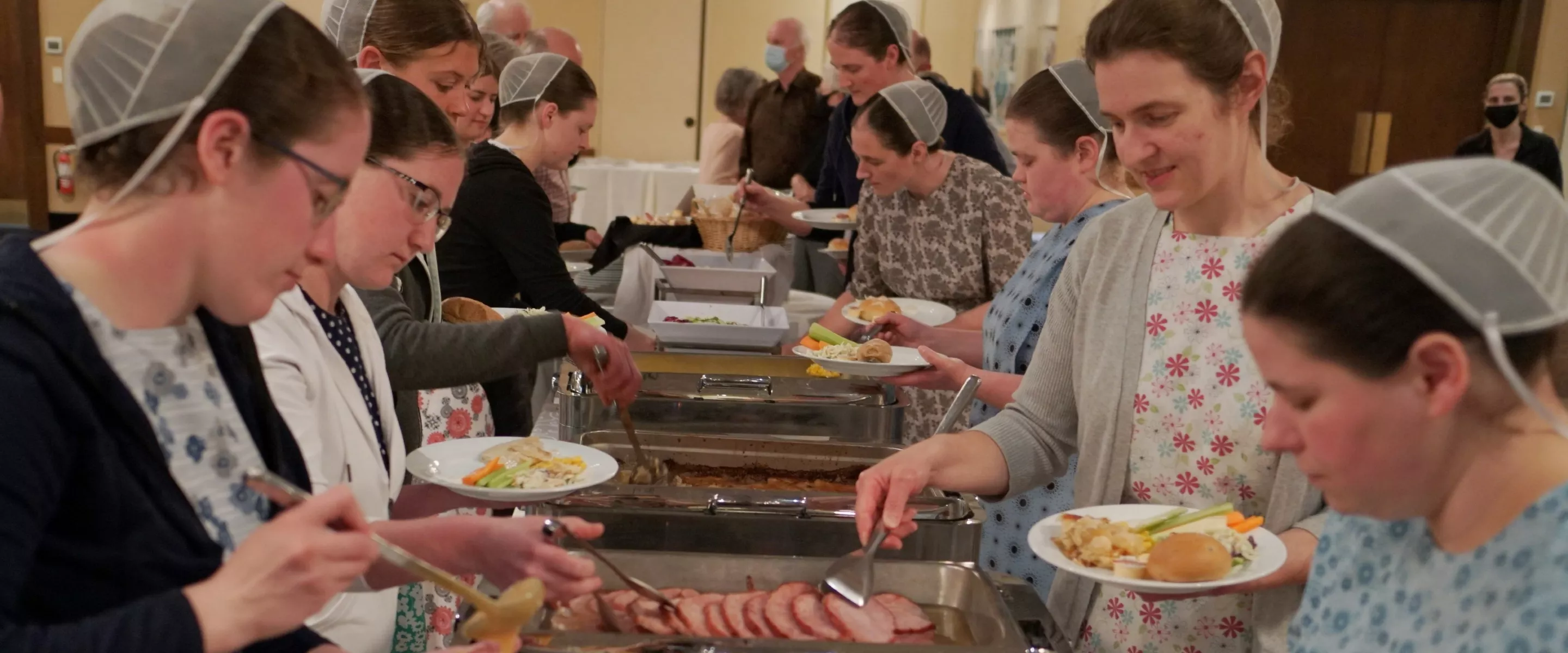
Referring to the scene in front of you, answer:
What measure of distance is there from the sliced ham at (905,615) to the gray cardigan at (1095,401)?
171 millimetres

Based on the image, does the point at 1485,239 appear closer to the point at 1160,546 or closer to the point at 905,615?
the point at 1160,546

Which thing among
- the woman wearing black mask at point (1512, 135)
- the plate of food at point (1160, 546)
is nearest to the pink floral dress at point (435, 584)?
the plate of food at point (1160, 546)

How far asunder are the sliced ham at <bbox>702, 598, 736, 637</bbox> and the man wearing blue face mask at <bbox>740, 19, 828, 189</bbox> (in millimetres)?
4640

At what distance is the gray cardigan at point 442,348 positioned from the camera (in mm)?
1715

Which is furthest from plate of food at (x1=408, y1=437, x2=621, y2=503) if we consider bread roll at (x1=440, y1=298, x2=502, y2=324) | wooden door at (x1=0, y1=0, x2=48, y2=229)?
wooden door at (x1=0, y1=0, x2=48, y2=229)

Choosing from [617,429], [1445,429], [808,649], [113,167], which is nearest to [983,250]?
[617,429]

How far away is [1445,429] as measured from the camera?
0.86 m

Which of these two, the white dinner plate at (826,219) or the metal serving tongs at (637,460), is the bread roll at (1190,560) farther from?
the white dinner plate at (826,219)

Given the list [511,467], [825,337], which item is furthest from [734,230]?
[511,467]

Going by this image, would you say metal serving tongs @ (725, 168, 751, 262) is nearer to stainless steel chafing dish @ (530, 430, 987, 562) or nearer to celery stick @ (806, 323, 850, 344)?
celery stick @ (806, 323, 850, 344)

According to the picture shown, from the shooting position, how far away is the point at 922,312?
283 cm

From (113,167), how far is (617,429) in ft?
4.10

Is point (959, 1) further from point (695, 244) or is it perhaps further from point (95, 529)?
point (95, 529)

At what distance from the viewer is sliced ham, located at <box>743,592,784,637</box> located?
131 cm
